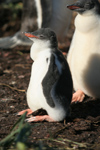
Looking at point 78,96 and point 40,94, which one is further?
point 78,96

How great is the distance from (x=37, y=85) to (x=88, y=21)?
2.82 feet

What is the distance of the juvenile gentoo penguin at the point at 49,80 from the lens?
247 centimetres

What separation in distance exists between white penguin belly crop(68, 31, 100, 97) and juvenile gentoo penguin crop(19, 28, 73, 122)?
61cm

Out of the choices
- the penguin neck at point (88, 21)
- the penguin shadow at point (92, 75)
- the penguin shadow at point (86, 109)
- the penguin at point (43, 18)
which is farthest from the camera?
the penguin at point (43, 18)

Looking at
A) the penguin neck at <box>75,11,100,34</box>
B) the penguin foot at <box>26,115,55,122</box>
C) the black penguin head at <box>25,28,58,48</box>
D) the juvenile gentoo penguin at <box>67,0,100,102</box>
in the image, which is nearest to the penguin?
the juvenile gentoo penguin at <box>67,0,100,102</box>

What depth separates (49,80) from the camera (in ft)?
8.09

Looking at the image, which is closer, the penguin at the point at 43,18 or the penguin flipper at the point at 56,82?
the penguin flipper at the point at 56,82

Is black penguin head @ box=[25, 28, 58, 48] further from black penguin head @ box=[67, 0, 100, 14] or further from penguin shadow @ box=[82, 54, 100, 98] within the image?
penguin shadow @ box=[82, 54, 100, 98]

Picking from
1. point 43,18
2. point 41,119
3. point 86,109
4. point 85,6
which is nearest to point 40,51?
point 41,119

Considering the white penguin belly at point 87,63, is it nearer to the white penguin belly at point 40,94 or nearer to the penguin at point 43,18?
the white penguin belly at point 40,94

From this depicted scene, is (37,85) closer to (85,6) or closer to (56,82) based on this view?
(56,82)

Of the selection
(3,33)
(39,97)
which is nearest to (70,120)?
(39,97)

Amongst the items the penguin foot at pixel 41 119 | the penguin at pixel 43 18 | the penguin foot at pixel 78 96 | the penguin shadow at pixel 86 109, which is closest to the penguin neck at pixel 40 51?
the penguin foot at pixel 41 119

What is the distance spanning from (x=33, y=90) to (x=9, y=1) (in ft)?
18.4
